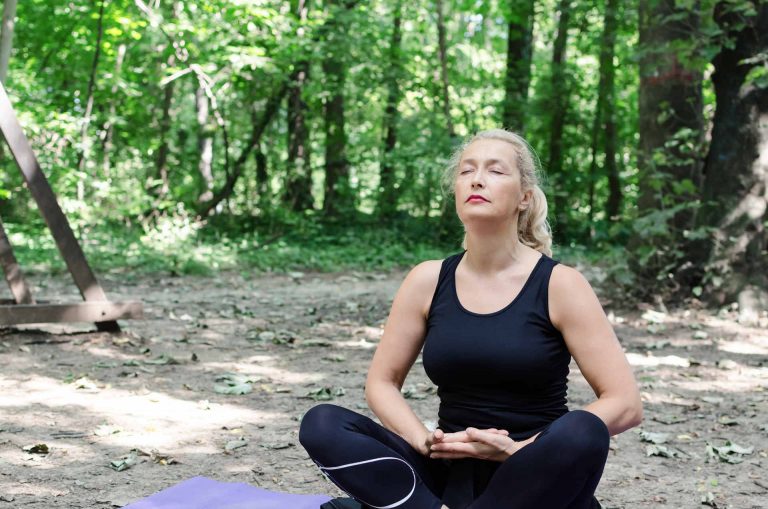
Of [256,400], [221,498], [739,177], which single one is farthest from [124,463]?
[739,177]

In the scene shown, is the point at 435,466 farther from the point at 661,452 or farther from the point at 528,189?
the point at 661,452

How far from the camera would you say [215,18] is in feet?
41.6

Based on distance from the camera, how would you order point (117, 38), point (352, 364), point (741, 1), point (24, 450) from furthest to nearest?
1. point (117, 38)
2. point (741, 1)
3. point (352, 364)
4. point (24, 450)

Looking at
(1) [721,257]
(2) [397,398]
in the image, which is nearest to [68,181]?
(1) [721,257]

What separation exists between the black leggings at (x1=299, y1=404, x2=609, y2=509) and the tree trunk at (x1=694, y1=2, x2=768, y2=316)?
6.00 meters

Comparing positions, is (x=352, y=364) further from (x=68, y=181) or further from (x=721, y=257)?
(x=68, y=181)

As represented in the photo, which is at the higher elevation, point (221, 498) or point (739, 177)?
point (739, 177)

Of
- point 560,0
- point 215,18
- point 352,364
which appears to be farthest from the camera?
point 560,0

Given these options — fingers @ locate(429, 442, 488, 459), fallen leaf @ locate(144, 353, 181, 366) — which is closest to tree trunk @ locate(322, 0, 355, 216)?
fallen leaf @ locate(144, 353, 181, 366)

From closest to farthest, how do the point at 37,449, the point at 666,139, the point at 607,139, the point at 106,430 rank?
the point at 37,449
the point at 106,430
the point at 666,139
the point at 607,139

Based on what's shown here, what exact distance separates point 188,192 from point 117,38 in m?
3.20

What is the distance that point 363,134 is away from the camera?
18156 millimetres

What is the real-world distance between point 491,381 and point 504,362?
99mm

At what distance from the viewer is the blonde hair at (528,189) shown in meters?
2.92
